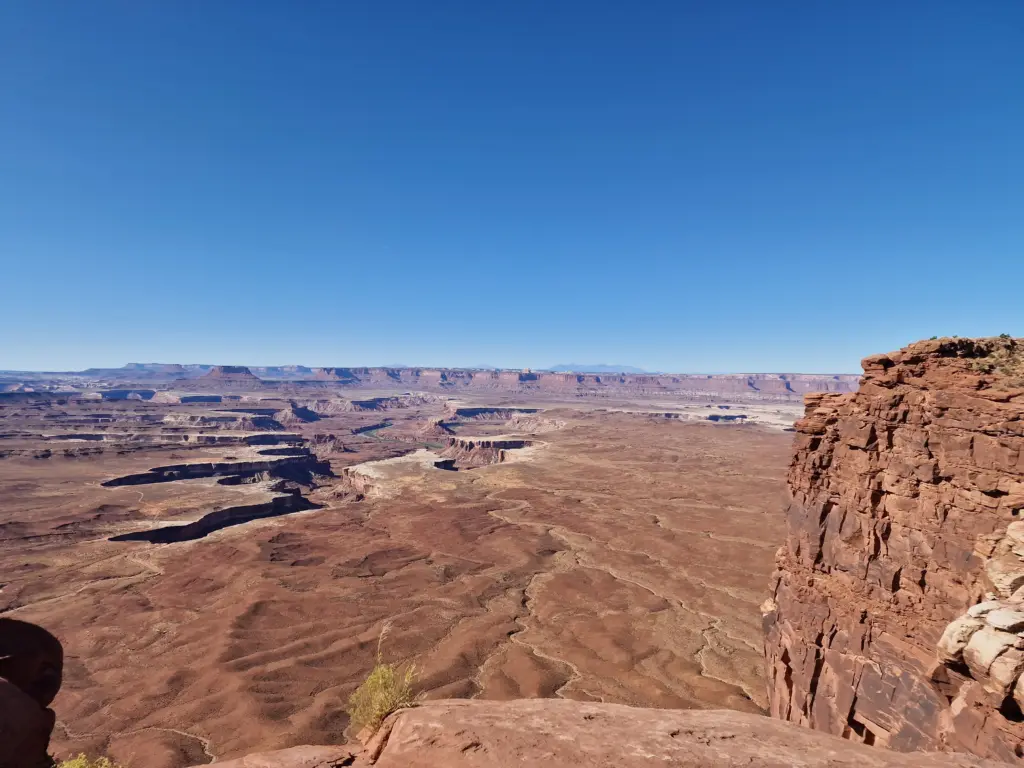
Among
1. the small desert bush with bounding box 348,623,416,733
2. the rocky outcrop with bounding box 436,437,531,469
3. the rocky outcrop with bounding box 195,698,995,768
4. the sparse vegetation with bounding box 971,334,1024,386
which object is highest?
the sparse vegetation with bounding box 971,334,1024,386

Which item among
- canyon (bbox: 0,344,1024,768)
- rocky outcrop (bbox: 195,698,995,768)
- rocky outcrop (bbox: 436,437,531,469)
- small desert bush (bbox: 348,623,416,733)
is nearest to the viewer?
rocky outcrop (bbox: 195,698,995,768)

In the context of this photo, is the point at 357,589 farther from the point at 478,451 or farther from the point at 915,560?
the point at 478,451

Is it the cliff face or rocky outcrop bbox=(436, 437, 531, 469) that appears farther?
rocky outcrop bbox=(436, 437, 531, 469)

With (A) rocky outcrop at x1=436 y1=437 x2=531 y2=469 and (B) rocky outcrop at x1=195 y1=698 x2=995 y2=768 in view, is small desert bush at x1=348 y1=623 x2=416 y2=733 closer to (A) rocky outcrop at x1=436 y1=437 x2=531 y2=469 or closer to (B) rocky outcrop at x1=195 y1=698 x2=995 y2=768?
(B) rocky outcrop at x1=195 y1=698 x2=995 y2=768

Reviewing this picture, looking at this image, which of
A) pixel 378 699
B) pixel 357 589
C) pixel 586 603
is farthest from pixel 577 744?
→ pixel 357 589

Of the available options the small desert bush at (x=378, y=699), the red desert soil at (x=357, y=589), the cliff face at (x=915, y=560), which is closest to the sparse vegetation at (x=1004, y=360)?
the cliff face at (x=915, y=560)

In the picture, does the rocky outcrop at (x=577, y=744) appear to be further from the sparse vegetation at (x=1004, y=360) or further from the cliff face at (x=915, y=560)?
the sparse vegetation at (x=1004, y=360)

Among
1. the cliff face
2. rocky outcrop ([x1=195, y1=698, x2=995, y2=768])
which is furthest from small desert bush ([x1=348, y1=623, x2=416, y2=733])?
the cliff face
